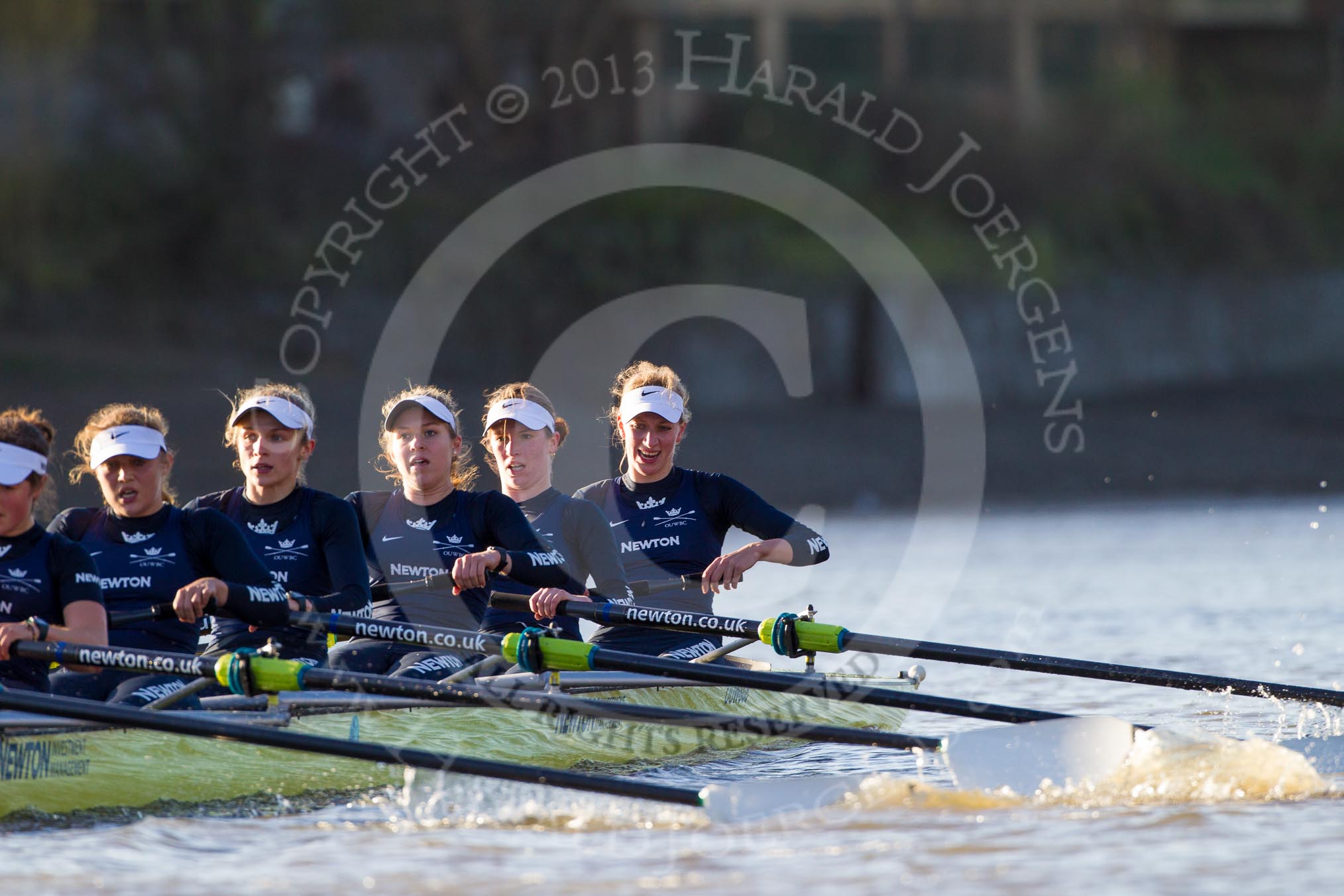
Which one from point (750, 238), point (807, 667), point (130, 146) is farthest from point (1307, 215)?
point (807, 667)

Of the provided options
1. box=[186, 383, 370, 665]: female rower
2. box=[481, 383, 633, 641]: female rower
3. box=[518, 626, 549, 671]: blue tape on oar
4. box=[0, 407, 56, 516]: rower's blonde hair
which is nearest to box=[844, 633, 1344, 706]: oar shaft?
box=[481, 383, 633, 641]: female rower

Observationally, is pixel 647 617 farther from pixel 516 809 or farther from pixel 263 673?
pixel 263 673

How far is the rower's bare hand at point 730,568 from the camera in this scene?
7160mm

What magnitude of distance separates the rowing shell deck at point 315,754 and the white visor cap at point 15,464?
0.81m

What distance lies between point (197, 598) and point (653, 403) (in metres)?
2.25

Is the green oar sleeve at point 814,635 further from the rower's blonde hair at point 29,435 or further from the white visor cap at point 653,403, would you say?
the rower's blonde hair at point 29,435

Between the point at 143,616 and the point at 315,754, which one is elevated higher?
the point at 143,616

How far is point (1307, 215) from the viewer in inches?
1126

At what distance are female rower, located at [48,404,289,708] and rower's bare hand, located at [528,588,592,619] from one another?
3.41ft

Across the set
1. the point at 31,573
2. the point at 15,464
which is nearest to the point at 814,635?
the point at 31,573

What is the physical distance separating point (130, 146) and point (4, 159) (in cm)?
186

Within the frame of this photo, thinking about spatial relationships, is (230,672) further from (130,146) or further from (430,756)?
(130,146)

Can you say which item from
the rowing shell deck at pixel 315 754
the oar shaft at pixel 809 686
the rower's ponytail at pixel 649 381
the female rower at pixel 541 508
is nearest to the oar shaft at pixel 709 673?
the oar shaft at pixel 809 686

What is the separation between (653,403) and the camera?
7578 millimetres
